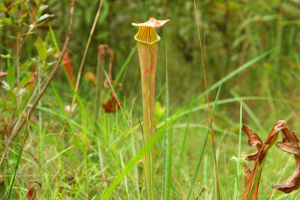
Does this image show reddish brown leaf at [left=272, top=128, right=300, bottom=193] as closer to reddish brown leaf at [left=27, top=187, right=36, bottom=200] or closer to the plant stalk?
the plant stalk

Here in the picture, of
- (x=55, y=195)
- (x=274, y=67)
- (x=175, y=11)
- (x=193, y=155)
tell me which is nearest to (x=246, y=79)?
(x=274, y=67)

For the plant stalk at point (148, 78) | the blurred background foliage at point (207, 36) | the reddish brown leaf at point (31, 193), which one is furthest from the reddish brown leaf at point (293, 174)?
the blurred background foliage at point (207, 36)

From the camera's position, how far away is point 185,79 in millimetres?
2449

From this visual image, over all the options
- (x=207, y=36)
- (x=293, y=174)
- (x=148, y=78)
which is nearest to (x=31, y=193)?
(x=148, y=78)

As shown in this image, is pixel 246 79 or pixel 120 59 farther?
pixel 246 79

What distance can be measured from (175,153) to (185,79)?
1.01 metres

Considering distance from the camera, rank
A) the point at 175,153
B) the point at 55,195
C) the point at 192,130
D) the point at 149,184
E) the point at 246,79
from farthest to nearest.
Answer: the point at 246,79 → the point at 192,130 → the point at 175,153 → the point at 55,195 → the point at 149,184

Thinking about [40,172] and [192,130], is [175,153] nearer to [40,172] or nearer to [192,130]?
[192,130]

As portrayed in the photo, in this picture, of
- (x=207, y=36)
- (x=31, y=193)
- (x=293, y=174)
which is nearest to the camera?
(x=293, y=174)

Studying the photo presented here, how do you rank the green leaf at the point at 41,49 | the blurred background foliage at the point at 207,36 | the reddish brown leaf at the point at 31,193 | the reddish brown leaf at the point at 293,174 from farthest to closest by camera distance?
the blurred background foliage at the point at 207,36, the green leaf at the point at 41,49, the reddish brown leaf at the point at 31,193, the reddish brown leaf at the point at 293,174

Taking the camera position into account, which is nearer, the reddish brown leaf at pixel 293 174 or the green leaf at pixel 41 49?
the reddish brown leaf at pixel 293 174

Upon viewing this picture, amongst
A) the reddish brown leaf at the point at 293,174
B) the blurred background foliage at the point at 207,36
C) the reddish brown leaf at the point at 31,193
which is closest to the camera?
the reddish brown leaf at the point at 293,174

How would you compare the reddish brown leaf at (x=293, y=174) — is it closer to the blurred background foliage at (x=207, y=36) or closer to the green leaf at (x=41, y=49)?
the green leaf at (x=41, y=49)

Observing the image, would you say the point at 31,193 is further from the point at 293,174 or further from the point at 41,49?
the point at 293,174
